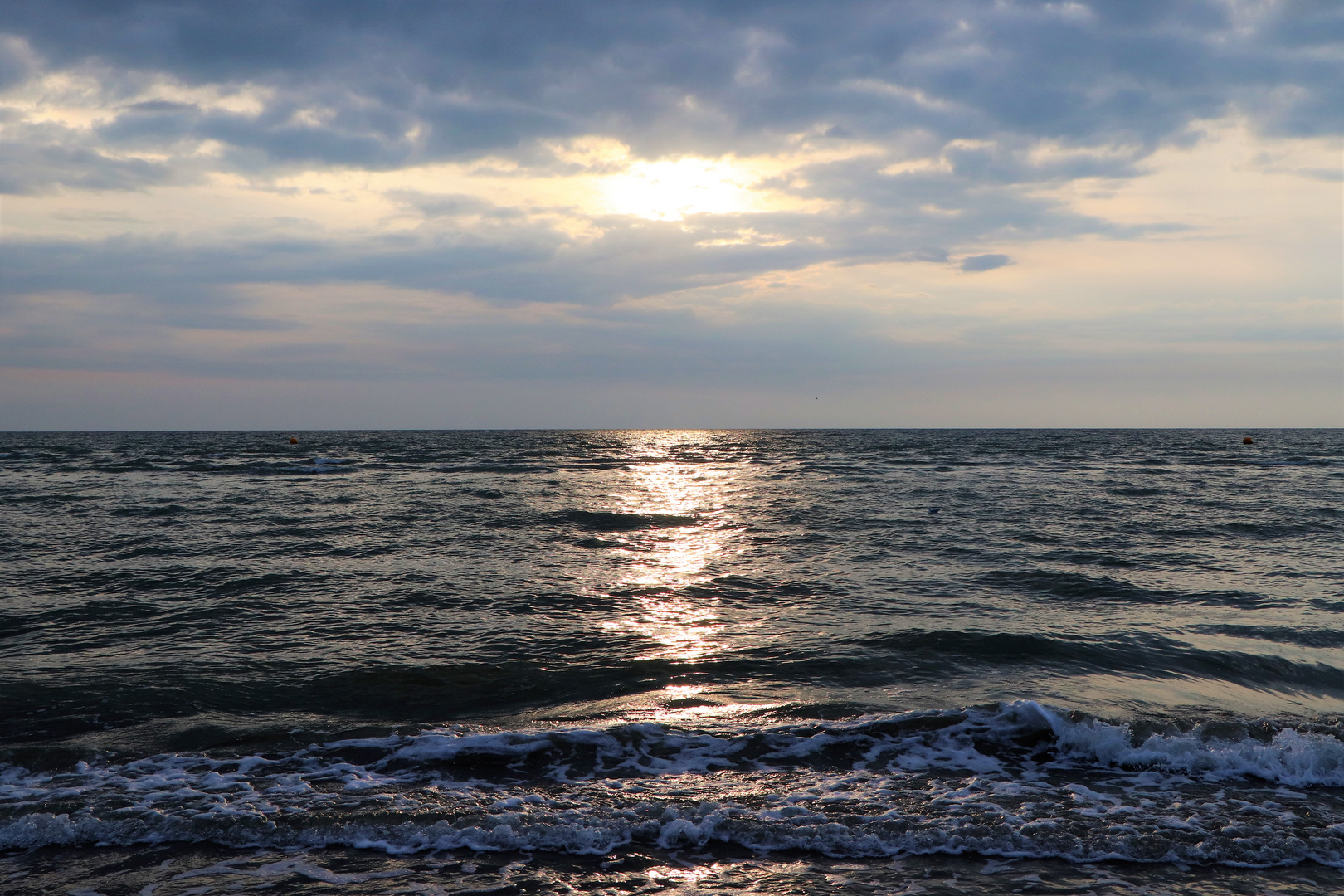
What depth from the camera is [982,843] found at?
552 centimetres

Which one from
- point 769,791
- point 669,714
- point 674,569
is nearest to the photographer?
point 769,791

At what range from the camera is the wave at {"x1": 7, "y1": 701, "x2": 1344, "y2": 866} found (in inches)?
218

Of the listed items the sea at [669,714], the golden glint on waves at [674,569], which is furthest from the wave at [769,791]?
the golden glint on waves at [674,569]

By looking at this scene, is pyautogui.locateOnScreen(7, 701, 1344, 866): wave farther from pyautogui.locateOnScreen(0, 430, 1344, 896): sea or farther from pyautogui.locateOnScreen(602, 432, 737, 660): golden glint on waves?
pyautogui.locateOnScreen(602, 432, 737, 660): golden glint on waves

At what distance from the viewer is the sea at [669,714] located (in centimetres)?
534

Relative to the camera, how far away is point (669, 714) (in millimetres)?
8156

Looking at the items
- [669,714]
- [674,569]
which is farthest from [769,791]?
[674,569]

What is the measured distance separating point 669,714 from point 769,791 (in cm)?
203

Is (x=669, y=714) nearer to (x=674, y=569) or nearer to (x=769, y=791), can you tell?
(x=769, y=791)

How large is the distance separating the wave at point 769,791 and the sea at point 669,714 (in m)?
0.03

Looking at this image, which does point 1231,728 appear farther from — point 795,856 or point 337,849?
point 337,849

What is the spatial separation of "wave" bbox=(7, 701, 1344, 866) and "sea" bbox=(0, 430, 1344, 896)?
3cm

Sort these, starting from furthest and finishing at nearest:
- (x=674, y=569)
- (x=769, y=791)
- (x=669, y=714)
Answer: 1. (x=674, y=569)
2. (x=669, y=714)
3. (x=769, y=791)

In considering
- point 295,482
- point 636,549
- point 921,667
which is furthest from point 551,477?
point 921,667
